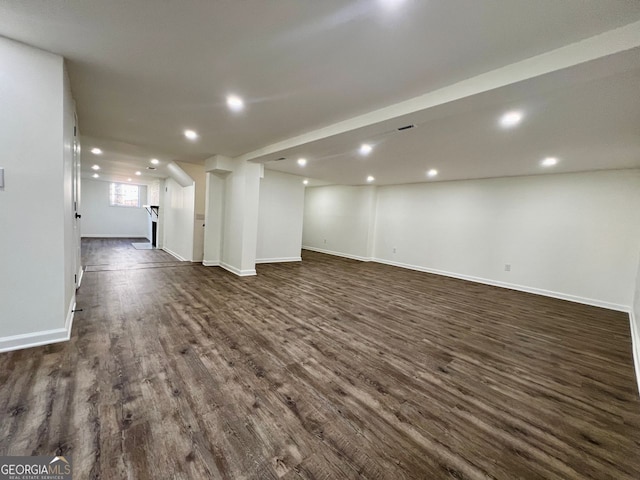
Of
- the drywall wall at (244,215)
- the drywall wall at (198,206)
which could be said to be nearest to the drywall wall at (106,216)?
the drywall wall at (198,206)

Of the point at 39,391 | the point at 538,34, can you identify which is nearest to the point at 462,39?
the point at 538,34

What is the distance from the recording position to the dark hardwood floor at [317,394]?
4.49ft

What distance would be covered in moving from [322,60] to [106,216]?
11.9m

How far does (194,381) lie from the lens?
194 cm

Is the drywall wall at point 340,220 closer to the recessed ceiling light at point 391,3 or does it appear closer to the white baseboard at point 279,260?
the white baseboard at point 279,260

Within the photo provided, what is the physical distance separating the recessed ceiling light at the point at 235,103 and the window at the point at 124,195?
1045cm

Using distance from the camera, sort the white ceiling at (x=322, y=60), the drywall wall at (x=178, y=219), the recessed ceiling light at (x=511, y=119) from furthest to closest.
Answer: the drywall wall at (x=178, y=219) → the recessed ceiling light at (x=511, y=119) → the white ceiling at (x=322, y=60)

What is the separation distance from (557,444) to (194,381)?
2428mm

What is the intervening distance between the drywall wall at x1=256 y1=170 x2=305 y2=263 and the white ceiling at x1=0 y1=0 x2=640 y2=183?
10.9ft

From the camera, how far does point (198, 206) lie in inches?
257

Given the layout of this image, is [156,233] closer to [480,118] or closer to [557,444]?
[480,118]

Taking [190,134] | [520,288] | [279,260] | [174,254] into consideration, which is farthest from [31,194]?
[520,288]

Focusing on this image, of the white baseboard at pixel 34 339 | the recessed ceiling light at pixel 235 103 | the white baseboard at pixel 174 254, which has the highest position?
the recessed ceiling light at pixel 235 103

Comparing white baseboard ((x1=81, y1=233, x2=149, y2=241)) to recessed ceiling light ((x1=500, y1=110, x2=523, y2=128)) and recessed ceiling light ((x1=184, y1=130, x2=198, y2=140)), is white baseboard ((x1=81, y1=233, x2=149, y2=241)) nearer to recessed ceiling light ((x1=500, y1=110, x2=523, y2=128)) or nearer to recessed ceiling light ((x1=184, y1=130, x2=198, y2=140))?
recessed ceiling light ((x1=184, y1=130, x2=198, y2=140))
